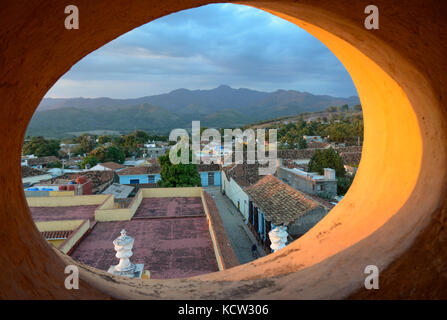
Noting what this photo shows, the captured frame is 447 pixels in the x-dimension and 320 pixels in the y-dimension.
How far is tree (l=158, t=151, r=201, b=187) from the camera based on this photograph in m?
19.5

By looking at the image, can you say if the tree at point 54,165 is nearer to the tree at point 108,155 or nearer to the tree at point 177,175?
the tree at point 108,155

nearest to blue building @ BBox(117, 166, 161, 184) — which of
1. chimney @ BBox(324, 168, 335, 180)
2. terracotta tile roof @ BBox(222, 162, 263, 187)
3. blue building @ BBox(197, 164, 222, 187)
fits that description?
blue building @ BBox(197, 164, 222, 187)

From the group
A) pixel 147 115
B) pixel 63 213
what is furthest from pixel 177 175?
pixel 147 115

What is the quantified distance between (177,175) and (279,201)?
876 centimetres

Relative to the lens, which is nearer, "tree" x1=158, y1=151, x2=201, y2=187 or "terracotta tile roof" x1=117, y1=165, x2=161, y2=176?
"tree" x1=158, y1=151, x2=201, y2=187

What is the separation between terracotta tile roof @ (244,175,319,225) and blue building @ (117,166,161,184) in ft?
45.6

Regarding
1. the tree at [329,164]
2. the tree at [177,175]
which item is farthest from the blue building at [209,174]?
the tree at [329,164]

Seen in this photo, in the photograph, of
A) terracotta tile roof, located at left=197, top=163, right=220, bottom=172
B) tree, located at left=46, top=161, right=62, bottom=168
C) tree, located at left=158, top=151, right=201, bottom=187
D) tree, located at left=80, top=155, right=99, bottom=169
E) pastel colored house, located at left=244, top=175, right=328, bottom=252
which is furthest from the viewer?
tree, located at left=46, top=161, right=62, bottom=168

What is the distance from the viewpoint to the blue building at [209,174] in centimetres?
3005

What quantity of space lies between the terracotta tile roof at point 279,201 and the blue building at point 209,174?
570 inches

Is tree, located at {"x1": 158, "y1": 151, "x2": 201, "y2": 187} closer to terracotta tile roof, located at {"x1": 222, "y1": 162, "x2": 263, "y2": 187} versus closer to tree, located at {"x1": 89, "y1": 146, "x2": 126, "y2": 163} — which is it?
terracotta tile roof, located at {"x1": 222, "y1": 162, "x2": 263, "y2": 187}
